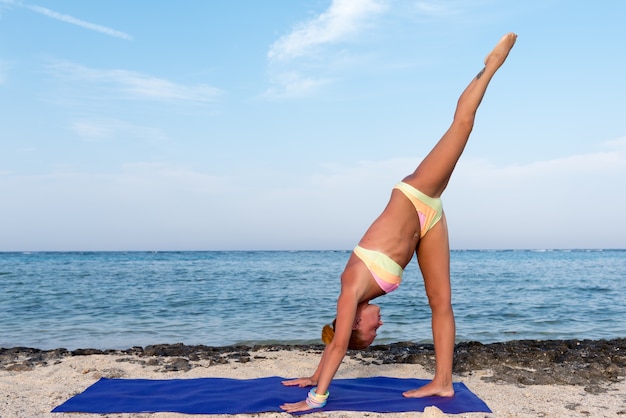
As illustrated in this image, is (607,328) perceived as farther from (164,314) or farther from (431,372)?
(164,314)

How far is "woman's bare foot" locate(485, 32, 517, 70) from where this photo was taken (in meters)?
4.01

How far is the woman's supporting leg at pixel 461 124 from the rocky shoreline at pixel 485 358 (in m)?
2.52

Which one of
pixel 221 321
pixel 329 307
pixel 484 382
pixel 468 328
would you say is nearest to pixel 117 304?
Result: pixel 221 321

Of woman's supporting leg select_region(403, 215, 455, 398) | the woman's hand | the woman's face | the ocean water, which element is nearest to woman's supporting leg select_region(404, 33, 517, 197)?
woman's supporting leg select_region(403, 215, 455, 398)

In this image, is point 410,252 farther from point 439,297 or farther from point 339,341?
point 339,341

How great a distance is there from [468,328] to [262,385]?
A: 6.38 m

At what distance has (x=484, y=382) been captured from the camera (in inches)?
212

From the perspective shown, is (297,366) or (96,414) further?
(297,366)

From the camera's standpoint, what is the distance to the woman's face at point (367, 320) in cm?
418

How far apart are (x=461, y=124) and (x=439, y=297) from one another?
55.0 inches

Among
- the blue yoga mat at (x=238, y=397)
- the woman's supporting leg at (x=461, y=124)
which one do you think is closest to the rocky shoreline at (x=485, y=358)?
the blue yoga mat at (x=238, y=397)

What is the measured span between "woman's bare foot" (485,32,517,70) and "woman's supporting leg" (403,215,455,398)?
4.01 feet

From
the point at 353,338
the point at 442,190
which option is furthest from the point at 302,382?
the point at 442,190

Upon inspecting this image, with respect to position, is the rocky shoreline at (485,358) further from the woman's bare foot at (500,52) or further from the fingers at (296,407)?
the woman's bare foot at (500,52)
